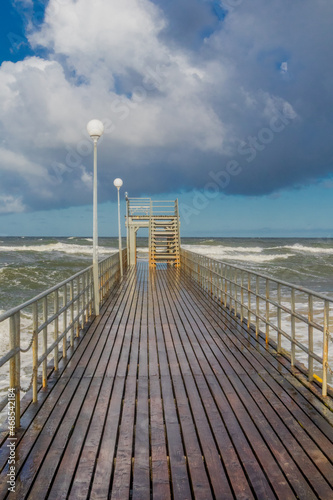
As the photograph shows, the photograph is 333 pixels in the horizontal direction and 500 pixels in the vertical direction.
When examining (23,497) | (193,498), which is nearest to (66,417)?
(23,497)

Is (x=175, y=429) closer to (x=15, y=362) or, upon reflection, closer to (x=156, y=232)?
(x=15, y=362)

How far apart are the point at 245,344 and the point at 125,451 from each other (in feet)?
10.8

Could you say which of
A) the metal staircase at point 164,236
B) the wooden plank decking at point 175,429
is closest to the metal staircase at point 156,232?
the metal staircase at point 164,236

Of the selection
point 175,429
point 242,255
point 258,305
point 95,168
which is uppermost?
point 95,168

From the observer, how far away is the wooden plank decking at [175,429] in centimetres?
240

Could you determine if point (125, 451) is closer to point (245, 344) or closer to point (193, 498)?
point (193, 498)

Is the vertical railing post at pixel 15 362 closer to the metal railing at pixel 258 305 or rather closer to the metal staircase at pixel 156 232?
the metal railing at pixel 258 305

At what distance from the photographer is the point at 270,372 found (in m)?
4.48

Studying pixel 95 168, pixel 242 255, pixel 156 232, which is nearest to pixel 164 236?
pixel 156 232

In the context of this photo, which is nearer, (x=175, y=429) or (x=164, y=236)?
(x=175, y=429)

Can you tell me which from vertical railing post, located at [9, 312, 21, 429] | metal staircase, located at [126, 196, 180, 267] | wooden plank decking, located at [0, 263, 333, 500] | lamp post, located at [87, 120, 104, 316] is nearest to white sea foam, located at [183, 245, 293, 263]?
metal staircase, located at [126, 196, 180, 267]

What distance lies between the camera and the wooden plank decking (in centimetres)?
240

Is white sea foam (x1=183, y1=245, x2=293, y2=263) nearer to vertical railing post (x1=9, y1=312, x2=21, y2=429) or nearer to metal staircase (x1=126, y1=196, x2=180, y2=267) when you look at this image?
metal staircase (x1=126, y1=196, x2=180, y2=267)

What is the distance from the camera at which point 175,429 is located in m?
3.12
